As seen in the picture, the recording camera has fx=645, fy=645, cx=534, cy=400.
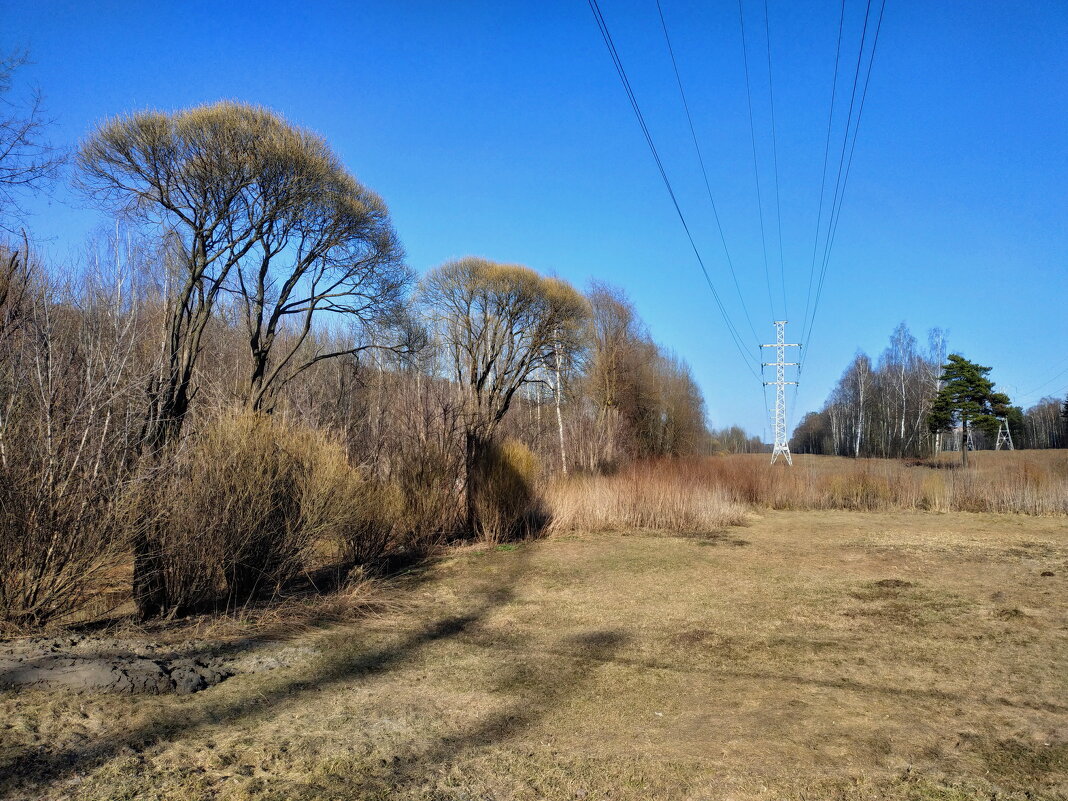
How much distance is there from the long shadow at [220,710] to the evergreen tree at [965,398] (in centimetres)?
2760

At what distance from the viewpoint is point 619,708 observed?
4266 mm

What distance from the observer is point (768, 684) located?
15.3 feet

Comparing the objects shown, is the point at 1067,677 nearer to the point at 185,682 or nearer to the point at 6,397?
the point at 185,682

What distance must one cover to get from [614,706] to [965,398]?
95.9 feet

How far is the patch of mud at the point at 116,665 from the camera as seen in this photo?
12.8ft

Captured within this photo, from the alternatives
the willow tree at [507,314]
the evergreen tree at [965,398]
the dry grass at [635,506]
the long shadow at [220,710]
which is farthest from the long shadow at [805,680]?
the evergreen tree at [965,398]

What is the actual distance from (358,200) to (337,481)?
37.7 feet

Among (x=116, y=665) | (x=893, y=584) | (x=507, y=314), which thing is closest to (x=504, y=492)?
(x=893, y=584)

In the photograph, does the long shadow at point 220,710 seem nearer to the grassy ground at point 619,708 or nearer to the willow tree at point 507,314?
the grassy ground at point 619,708

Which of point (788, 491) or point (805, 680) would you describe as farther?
point (788, 491)

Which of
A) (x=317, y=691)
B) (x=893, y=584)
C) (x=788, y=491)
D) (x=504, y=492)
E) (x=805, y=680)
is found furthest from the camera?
(x=788, y=491)

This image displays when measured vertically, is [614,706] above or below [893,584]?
below

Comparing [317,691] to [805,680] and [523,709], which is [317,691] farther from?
[805,680]

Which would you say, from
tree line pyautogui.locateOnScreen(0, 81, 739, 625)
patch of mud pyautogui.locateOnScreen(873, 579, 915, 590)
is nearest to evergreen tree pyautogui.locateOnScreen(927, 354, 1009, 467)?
tree line pyautogui.locateOnScreen(0, 81, 739, 625)
